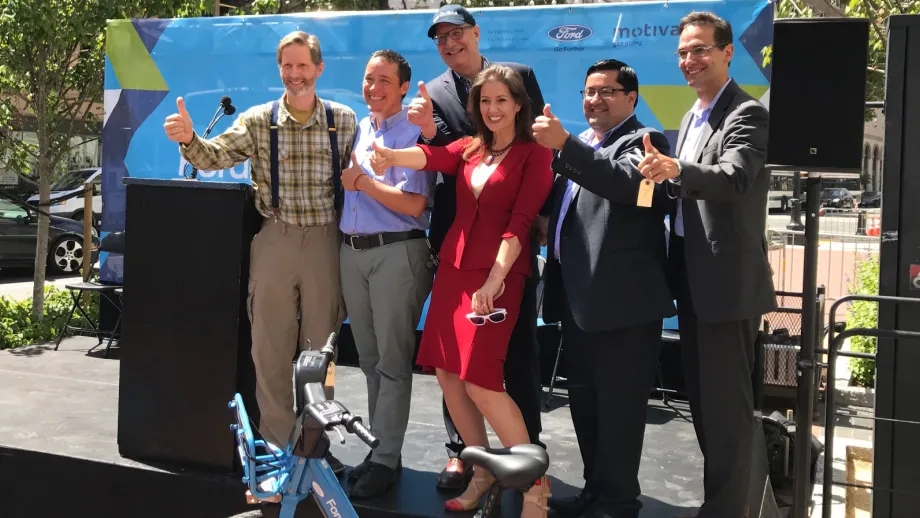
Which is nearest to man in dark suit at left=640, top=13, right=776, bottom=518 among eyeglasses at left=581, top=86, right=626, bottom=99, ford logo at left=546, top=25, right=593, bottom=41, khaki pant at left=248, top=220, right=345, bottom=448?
eyeglasses at left=581, top=86, right=626, bottom=99

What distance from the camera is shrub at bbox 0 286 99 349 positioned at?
22.7ft

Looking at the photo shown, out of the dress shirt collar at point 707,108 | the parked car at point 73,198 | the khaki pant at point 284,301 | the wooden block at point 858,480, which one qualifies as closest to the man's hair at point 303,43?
the khaki pant at point 284,301

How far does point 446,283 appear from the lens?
10.3ft

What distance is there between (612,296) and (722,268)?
15.1 inches

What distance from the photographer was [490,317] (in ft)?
9.87

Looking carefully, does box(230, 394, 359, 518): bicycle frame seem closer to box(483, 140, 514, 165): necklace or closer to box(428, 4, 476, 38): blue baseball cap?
box(483, 140, 514, 165): necklace

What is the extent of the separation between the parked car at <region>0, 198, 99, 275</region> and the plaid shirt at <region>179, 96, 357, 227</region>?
377 inches

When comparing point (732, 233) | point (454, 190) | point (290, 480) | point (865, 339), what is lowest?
point (290, 480)

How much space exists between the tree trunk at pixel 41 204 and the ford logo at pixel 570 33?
16.1 feet

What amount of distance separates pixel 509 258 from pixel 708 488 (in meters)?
1.10

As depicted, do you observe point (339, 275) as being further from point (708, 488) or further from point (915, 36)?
point (915, 36)

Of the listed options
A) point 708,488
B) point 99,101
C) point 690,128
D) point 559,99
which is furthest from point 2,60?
point 708,488

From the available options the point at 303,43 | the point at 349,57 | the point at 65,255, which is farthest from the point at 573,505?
the point at 65,255

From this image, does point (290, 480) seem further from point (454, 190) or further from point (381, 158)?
point (454, 190)
